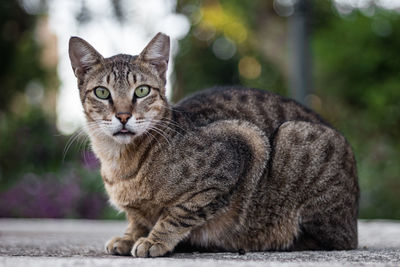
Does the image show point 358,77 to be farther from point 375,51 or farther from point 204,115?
point 204,115

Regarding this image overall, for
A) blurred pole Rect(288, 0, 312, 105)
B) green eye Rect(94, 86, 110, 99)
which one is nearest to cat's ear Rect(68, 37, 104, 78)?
green eye Rect(94, 86, 110, 99)

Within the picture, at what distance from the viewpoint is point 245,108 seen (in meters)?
3.66

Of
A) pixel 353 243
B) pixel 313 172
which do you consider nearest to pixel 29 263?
pixel 313 172

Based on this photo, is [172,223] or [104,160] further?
[104,160]

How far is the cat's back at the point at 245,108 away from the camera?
11.6ft

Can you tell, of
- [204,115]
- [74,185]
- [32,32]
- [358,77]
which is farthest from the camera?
[32,32]

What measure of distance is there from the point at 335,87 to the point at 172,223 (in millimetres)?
8157

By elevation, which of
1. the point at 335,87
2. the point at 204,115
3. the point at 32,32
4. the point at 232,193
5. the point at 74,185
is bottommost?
the point at 74,185

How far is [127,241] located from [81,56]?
120 cm

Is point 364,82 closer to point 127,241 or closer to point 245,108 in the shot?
point 245,108

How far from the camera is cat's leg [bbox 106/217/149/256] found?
3197 mm

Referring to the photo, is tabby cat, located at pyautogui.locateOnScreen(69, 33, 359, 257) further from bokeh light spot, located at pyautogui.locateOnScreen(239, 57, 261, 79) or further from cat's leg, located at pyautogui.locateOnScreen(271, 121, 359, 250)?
bokeh light spot, located at pyautogui.locateOnScreen(239, 57, 261, 79)

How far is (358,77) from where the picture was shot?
398 inches

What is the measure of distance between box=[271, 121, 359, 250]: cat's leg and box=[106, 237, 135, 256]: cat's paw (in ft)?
3.24
